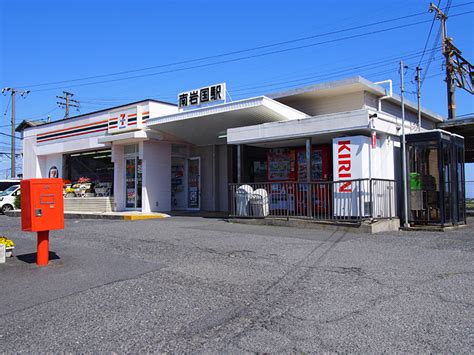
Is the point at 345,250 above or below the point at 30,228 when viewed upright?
below

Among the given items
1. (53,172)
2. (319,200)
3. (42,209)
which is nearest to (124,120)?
(53,172)

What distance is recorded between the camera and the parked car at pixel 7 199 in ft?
82.5

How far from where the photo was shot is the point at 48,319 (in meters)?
4.91

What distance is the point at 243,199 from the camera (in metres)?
14.9

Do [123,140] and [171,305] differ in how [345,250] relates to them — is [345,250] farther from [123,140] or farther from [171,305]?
[123,140]

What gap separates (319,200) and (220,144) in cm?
792

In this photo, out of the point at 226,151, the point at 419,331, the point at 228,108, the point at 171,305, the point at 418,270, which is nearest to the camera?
the point at 419,331

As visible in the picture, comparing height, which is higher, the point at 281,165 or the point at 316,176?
the point at 281,165

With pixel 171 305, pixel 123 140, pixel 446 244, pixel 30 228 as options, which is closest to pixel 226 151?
pixel 123 140

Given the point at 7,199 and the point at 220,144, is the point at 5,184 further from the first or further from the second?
the point at 220,144

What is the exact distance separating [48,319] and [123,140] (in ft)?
50.2

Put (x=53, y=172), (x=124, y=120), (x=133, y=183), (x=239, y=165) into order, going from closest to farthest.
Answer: (x=239, y=165)
(x=124, y=120)
(x=133, y=183)
(x=53, y=172)

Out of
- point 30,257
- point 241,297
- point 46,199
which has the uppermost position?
point 46,199

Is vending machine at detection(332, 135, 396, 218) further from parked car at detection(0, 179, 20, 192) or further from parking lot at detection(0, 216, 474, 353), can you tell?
parked car at detection(0, 179, 20, 192)
